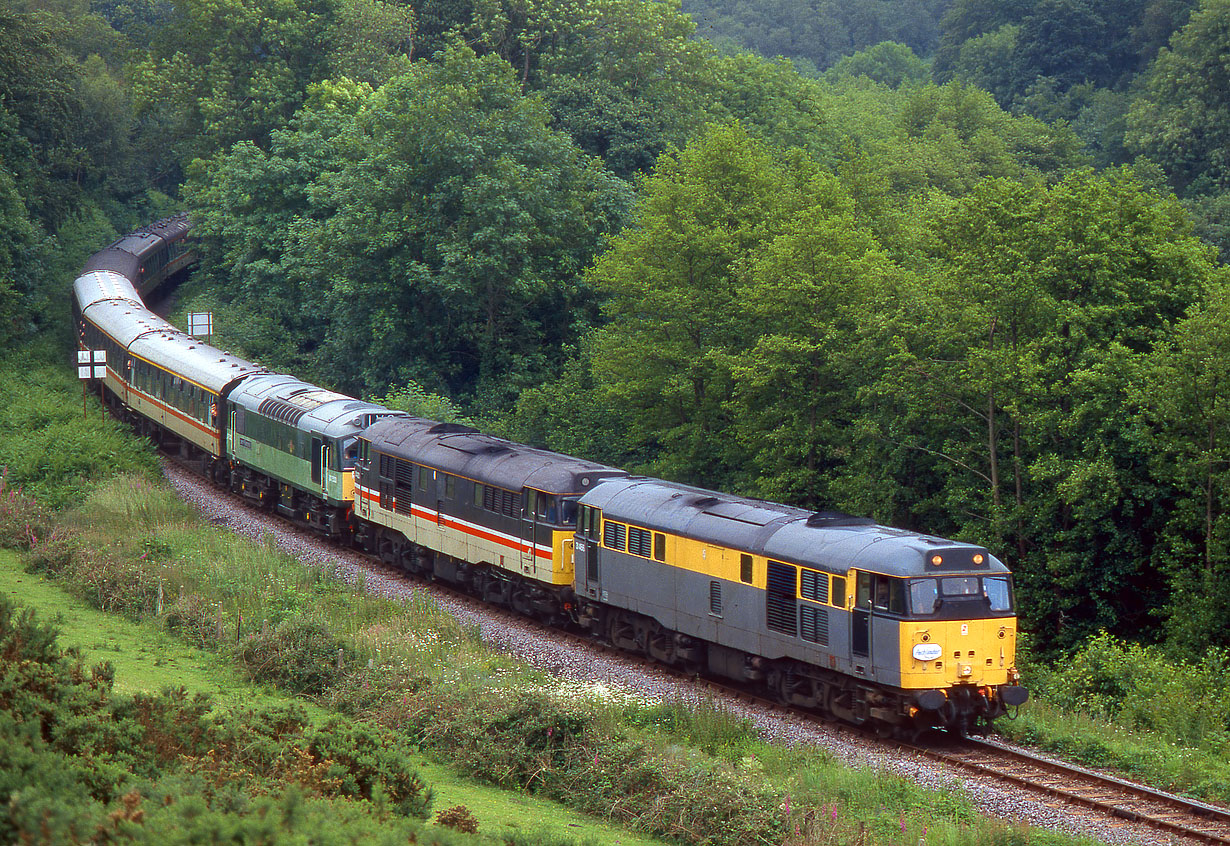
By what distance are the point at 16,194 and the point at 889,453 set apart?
39038 millimetres

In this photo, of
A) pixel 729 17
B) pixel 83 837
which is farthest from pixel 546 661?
pixel 729 17

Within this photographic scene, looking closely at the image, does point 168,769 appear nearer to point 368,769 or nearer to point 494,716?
point 368,769

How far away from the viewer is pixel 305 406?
120ft

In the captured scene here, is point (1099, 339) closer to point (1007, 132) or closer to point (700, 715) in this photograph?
point (700, 715)

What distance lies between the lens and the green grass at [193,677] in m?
15.8

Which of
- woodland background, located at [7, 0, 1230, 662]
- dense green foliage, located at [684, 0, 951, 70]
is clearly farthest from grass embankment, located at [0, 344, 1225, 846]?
dense green foliage, located at [684, 0, 951, 70]

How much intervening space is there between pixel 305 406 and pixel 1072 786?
2493 cm

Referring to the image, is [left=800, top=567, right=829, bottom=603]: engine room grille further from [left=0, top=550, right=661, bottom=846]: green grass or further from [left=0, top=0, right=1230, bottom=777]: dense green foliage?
[left=0, top=0, right=1230, bottom=777]: dense green foliage

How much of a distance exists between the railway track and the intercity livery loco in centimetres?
72

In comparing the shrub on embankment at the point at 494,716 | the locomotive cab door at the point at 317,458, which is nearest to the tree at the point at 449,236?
the locomotive cab door at the point at 317,458

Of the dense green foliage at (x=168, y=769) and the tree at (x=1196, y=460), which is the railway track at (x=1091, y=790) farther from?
the tree at (x=1196, y=460)

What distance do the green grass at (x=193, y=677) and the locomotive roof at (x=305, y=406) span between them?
332 inches

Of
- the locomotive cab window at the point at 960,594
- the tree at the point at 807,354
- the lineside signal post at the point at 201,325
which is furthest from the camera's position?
the lineside signal post at the point at 201,325

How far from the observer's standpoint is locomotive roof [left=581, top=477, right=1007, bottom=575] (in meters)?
20.0
